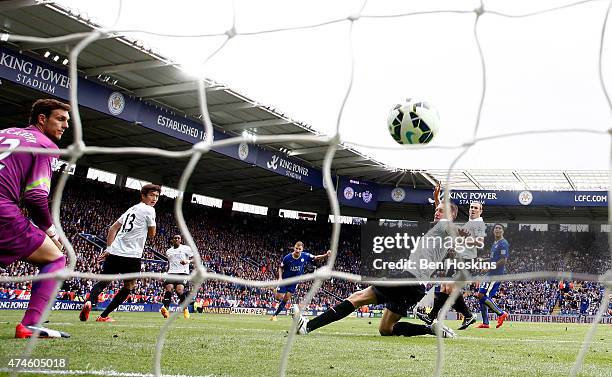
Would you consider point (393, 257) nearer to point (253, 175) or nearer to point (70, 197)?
point (253, 175)

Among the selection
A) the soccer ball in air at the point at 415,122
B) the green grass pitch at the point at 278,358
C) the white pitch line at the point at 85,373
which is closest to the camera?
the white pitch line at the point at 85,373

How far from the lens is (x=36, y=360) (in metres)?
3.09

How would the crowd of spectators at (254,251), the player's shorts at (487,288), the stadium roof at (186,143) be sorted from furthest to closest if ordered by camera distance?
1. the crowd of spectators at (254,251)
2. the stadium roof at (186,143)
3. the player's shorts at (487,288)

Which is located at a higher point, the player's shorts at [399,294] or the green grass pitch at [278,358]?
the player's shorts at [399,294]

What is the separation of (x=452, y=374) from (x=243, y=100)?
13.7 meters

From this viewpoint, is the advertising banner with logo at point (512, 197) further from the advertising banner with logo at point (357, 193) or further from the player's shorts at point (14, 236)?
the player's shorts at point (14, 236)

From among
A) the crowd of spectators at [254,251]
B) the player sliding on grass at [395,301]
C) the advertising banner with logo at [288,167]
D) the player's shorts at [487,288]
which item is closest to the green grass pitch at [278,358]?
the player sliding on grass at [395,301]

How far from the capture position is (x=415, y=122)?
870cm

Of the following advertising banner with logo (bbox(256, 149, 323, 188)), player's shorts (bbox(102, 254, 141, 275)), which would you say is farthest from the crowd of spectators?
player's shorts (bbox(102, 254, 141, 275))

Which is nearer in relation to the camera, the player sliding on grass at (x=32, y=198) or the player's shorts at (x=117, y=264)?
the player sliding on grass at (x=32, y=198)

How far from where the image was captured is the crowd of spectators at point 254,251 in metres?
19.8

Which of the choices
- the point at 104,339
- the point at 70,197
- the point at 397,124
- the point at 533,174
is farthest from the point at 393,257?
the point at 104,339

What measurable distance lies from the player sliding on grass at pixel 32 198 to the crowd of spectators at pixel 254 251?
12.5 m

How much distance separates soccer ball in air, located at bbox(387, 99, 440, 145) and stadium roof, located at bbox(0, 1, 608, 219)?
6830mm
